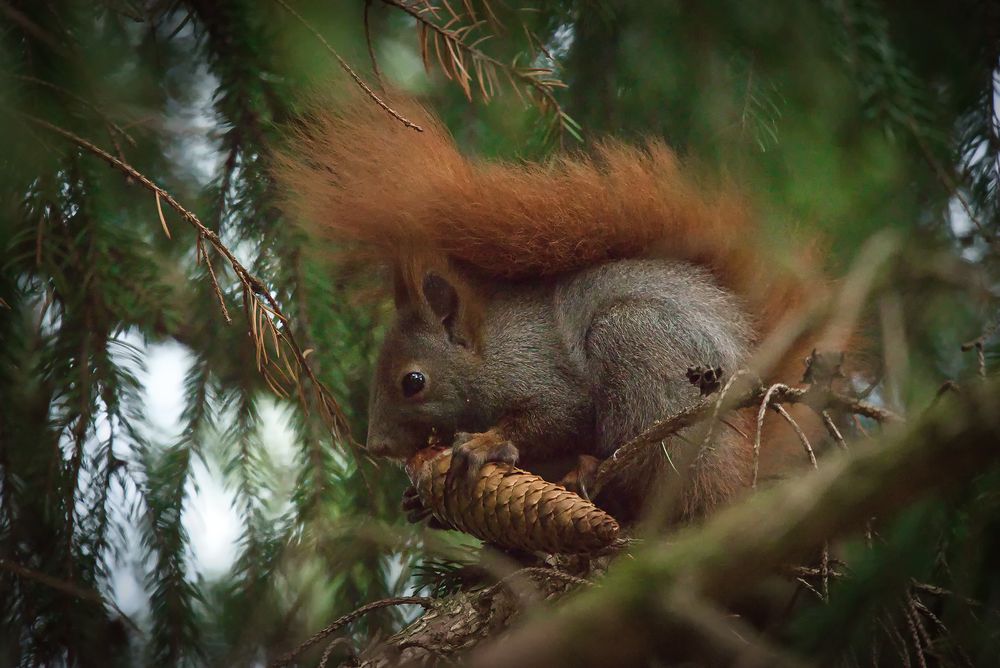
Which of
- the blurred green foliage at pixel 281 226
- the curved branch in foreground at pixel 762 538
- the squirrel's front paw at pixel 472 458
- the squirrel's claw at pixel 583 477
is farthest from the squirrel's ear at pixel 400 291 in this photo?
the curved branch in foreground at pixel 762 538

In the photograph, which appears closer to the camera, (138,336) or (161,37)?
(138,336)

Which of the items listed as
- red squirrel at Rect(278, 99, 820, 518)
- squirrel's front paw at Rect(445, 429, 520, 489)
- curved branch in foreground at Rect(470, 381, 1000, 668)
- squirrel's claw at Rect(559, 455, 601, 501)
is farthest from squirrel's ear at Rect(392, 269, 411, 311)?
curved branch in foreground at Rect(470, 381, 1000, 668)

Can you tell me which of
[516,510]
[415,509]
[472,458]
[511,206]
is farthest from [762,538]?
[511,206]

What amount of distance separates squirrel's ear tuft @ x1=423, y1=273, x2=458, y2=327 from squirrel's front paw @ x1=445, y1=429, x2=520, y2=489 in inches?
17.3

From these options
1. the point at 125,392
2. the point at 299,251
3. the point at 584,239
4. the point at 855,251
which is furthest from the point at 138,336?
the point at 855,251

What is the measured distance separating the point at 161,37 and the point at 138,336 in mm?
801

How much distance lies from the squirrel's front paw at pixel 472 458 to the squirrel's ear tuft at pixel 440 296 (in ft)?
1.44

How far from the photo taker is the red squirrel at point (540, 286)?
1.81 metres

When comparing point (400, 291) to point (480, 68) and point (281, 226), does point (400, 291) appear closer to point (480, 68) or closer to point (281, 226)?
point (281, 226)

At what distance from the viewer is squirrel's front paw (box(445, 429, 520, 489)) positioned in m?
1.61

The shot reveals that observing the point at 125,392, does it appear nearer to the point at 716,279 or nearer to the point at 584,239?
the point at 584,239

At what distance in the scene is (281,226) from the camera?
1948mm

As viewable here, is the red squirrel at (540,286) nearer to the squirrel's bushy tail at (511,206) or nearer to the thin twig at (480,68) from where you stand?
the squirrel's bushy tail at (511,206)

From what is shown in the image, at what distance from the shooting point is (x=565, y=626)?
0.90 metres
